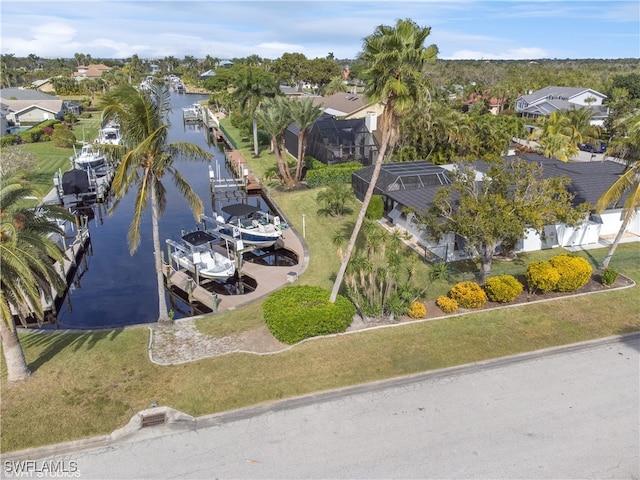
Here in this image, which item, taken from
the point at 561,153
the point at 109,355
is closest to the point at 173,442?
the point at 109,355

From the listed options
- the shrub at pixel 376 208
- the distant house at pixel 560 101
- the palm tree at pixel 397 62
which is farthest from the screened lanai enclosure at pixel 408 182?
the distant house at pixel 560 101

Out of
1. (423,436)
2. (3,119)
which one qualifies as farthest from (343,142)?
(3,119)

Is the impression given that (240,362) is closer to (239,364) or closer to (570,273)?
(239,364)

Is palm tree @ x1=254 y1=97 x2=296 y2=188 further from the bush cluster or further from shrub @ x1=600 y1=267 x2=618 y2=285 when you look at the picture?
shrub @ x1=600 y1=267 x2=618 y2=285

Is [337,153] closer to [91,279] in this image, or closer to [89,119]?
[91,279]

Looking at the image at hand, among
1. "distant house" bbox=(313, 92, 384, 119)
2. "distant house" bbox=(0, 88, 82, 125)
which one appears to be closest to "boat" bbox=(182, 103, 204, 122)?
"distant house" bbox=(0, 88, 82, 125)

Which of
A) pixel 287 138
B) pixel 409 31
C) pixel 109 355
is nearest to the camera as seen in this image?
pixel 409 31
